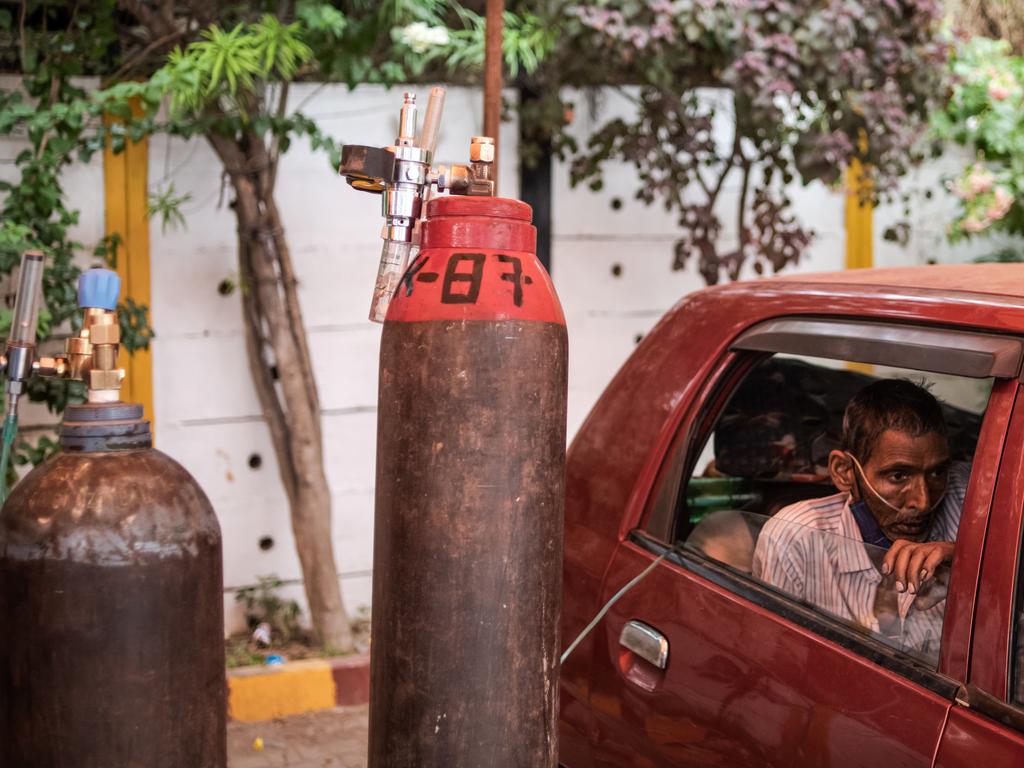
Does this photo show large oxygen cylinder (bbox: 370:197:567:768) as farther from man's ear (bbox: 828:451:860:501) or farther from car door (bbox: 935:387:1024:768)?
man's ear (bbox: 828:451:860:501)

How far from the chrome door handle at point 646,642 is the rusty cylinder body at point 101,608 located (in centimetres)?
78

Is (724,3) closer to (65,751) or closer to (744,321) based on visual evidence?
(744,321)

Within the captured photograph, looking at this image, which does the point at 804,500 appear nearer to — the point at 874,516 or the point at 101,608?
the point at 874,516

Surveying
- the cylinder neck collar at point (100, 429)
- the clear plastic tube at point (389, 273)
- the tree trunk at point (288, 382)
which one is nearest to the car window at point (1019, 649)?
the clear plastic tube at point (389, 273)

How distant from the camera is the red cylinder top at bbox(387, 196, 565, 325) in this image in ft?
5.71

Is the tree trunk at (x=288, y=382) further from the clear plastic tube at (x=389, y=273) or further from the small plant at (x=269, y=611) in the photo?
the clear plastic tube at (x=389, y=273)

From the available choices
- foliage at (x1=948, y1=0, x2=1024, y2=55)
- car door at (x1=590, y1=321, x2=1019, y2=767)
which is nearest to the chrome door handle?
car door at (x1=590, y1=321, x2=1019, y2=767)

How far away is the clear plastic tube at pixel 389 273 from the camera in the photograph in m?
1.97

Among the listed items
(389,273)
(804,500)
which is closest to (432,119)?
(389,273)

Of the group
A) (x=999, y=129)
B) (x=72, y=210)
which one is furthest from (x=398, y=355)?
(x=999, y=129)

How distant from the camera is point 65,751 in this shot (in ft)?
6.02

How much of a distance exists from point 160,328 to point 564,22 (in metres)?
2.07

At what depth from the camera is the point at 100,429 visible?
189 cm

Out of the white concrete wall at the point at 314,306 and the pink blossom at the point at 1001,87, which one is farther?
the pink blossom at the point at 1001,87
